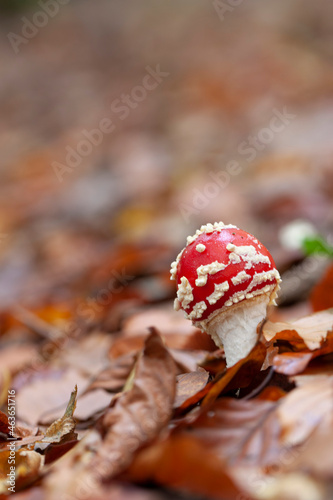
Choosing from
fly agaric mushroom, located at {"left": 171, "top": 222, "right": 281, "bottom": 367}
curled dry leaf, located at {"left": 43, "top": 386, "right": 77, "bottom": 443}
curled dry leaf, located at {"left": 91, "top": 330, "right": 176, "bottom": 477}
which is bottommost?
curled dry leaf, located at {"left": 43, "top": 386, "right": 77, "bottom": 443}

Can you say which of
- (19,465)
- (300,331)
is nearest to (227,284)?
(300,331)

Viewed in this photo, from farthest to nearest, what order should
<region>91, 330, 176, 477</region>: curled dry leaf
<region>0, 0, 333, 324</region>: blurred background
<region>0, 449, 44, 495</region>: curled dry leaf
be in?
<region>0, 0, 333, 324</region>: blurred background, <region>0, 449, 44, 495</region>: curled dry leaf, <region>91, 330, 176, 477</region>: curled dry leaf

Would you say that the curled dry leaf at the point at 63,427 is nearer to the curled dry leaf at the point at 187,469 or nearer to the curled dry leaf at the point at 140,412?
the curled dry leaf at the point at 140,412

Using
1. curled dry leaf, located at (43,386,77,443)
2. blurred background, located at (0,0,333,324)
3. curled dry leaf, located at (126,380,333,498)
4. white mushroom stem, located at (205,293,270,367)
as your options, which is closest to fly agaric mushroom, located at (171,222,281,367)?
white mushroom stem, located at (205,293,270,367)

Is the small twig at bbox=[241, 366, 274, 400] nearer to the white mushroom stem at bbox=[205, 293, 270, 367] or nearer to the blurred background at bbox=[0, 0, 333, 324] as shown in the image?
the white mushroom stem at bbox=[205, 293, 270, 367]

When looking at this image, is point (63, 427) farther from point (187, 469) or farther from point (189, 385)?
point (187, 469)

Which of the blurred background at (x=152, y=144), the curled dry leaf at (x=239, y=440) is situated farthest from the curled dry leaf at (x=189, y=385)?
the blurred background at (x=152, y=144)

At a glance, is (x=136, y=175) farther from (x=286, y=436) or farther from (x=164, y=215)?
(x=286, y=436)

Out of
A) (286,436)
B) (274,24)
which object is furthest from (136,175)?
(286,436)
